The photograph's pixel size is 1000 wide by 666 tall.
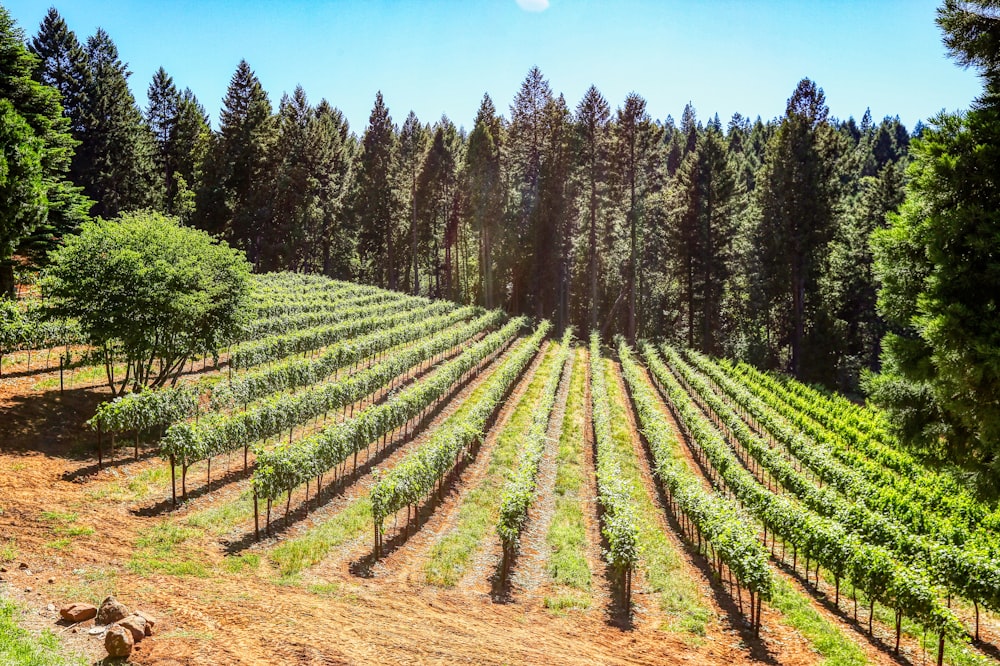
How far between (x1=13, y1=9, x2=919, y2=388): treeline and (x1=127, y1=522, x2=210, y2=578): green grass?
41.5 m

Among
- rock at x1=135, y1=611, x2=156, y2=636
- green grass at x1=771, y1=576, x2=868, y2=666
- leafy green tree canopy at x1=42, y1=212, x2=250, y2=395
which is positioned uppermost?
leafy green tree canopy at x1=42, y1=212, x2=250, y2=395

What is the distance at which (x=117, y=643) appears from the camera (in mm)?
8633

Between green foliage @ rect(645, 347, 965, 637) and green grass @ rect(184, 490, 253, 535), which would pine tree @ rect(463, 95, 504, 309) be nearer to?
green foliage @ rect(645, 347, 965, 637)

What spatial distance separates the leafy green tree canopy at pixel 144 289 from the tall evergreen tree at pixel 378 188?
139 ft

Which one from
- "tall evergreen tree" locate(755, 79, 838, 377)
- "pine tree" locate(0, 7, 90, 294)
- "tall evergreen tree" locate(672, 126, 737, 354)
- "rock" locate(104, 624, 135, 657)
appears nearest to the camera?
"rock" locate(104, 624, 135, 657)

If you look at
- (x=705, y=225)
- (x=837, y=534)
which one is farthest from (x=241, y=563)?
(x=705, y=225)

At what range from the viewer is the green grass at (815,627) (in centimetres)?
1148

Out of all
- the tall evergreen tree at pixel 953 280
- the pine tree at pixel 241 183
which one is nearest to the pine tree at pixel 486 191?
the pine tree at pixel 241 183

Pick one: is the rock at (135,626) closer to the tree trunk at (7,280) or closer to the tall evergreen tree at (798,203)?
the tree trunk at (7,280)

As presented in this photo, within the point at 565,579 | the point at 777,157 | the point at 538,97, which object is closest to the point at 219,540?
the point at 565,579

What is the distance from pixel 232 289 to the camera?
2441cm

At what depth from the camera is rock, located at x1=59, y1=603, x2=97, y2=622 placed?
9414 millimetres

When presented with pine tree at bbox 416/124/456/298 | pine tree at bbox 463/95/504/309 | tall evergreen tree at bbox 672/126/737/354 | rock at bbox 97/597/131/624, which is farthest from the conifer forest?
pine tree at bbox 416/124/456/298

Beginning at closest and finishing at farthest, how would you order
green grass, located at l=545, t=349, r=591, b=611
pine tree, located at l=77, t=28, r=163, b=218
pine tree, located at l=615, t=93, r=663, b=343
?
green grass, located at l=545, t=349, r=591, b=611
pine tree, located at l=77, t=28, r=163, b=218
pine tree, located at l=615, t=93, r=663, b=343
